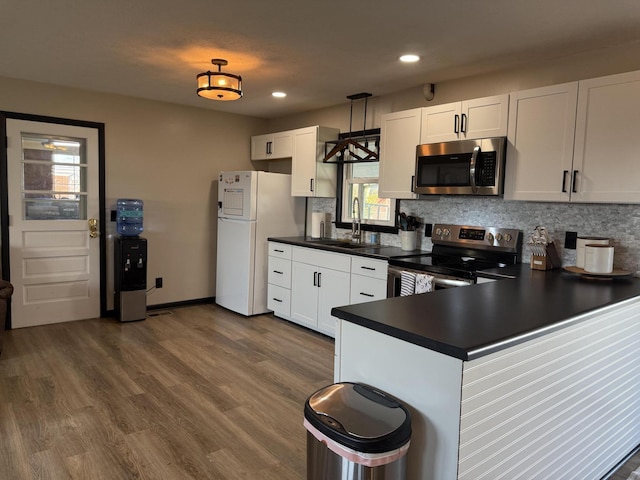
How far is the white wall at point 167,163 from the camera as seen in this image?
15.1ft

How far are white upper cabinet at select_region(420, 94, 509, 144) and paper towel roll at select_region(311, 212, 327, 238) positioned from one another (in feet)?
5.41

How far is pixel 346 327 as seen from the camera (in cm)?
171

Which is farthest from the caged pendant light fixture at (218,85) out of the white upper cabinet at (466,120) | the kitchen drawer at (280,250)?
the kitchen drawer at (280,250)

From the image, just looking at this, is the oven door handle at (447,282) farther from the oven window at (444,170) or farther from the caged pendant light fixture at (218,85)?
the caged pendant light fixture at (218,85)

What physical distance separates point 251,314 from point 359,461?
3777 millimetres

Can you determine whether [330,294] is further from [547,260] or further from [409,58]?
[409,58]

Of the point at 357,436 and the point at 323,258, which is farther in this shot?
the point at 323,258

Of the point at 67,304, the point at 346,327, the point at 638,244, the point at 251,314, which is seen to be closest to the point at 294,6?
the point at 346,327

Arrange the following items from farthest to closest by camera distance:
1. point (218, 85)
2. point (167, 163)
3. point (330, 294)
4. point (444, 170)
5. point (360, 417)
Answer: point (167, 163)
point (330, 294)
point (444, 170)
point (218, 85)
point (360, 417)

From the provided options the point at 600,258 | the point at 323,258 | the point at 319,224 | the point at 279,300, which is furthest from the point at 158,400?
the point at 600,258

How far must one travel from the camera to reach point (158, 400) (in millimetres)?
2955

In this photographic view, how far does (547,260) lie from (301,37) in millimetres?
2153

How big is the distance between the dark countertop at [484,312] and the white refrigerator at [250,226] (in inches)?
116

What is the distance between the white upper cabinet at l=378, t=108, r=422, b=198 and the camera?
3.79m
